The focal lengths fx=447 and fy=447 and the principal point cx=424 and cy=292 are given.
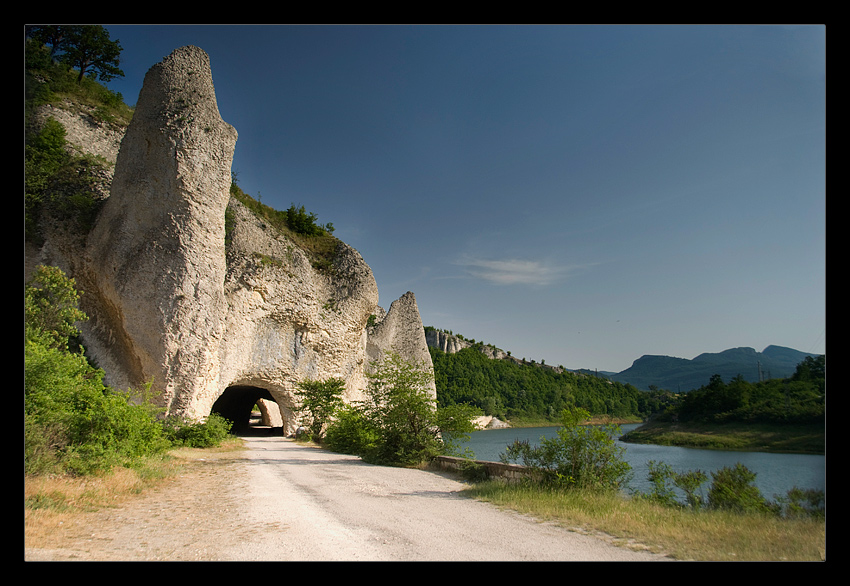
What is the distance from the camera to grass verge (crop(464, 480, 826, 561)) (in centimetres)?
395

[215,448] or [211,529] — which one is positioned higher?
[211,529]

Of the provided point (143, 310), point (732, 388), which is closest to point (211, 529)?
point (143, 310)

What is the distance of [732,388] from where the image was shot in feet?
50.4

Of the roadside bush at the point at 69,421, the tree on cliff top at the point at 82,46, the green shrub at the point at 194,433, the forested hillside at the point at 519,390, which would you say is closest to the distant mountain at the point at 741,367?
the roadside bush at the point at 69,421

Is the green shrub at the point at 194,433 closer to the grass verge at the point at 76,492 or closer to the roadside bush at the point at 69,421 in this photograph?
the roadside bush at the point at 69,421

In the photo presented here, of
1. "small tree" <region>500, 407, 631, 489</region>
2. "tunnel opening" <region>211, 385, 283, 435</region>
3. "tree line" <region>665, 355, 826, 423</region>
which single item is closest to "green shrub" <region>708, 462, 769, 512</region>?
"small tree" <region>500, 407, 631, 489</region>

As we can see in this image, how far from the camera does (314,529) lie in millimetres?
4926

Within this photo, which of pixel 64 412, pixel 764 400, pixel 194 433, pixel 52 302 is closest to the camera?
pixel 64 412

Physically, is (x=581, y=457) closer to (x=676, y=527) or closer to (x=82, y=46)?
(x=676, y=527)

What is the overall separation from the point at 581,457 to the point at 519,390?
230ft

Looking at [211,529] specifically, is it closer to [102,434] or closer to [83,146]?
[102,434]

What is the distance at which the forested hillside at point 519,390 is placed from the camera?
6469 centimetres

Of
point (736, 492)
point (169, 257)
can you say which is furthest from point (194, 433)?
point (736, 492)
